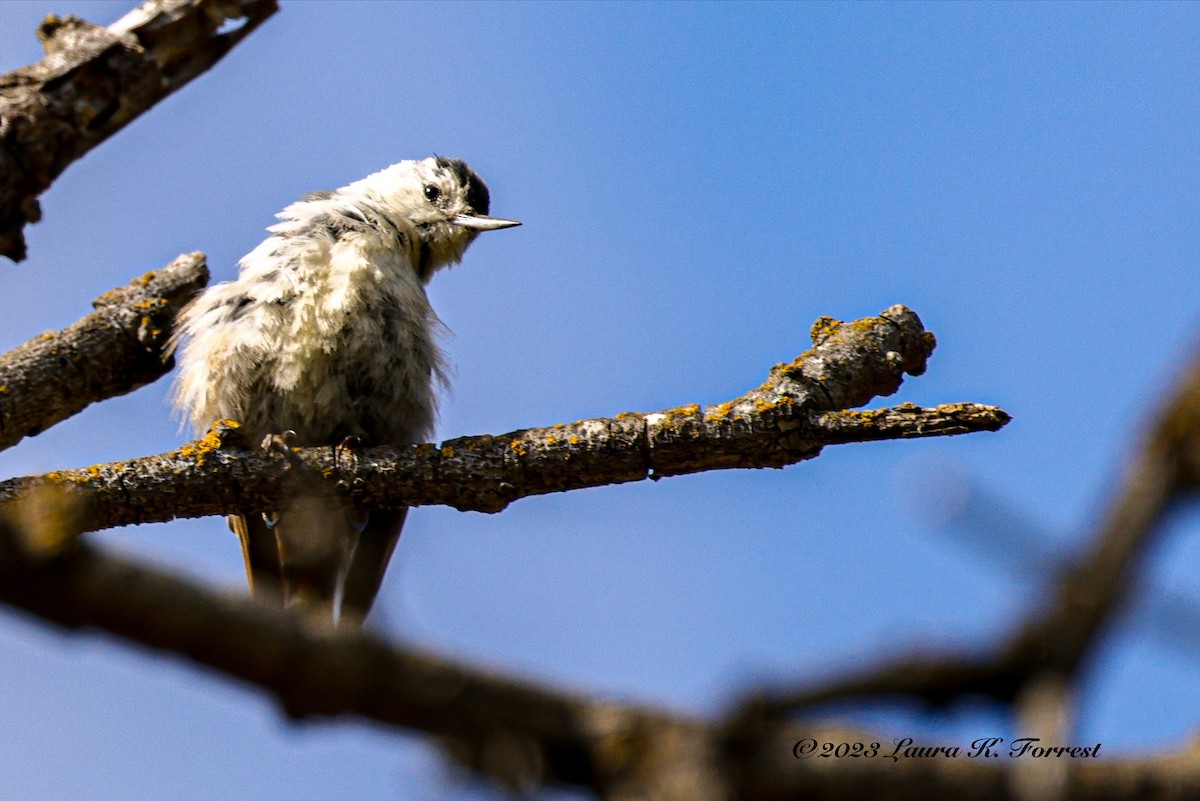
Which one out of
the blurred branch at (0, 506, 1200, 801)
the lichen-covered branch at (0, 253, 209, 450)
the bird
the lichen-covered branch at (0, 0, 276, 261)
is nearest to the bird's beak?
the bird

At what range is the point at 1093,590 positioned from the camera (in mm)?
1253

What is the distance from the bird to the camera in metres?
5.51

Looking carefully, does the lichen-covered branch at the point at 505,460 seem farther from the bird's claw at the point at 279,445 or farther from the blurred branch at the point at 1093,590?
the blurred branch at the point at 1093,590

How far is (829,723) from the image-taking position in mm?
1777

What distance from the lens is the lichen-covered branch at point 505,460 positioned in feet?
14.4

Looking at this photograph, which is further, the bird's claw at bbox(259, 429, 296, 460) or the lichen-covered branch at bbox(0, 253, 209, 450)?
the lichen-covered branch at bbox(0, 253, 209, 450)

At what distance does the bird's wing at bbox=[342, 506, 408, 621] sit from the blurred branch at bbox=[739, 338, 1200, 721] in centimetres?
452

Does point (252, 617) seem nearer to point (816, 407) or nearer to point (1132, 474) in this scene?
point (1132, 474)

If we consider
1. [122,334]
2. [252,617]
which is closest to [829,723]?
[252,617]

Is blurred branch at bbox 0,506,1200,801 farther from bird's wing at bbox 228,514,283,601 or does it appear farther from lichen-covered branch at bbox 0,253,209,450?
bird's wing at bbox 228,514,283,601

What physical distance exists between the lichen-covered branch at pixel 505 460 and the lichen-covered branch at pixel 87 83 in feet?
3.17

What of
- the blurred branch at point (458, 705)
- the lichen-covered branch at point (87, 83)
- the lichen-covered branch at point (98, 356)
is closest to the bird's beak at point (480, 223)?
the lichen-covered branch at point (98, 356)

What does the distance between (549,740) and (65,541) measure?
64 cm

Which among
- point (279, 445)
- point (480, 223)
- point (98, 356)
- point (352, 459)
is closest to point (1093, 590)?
point (352, 459)
